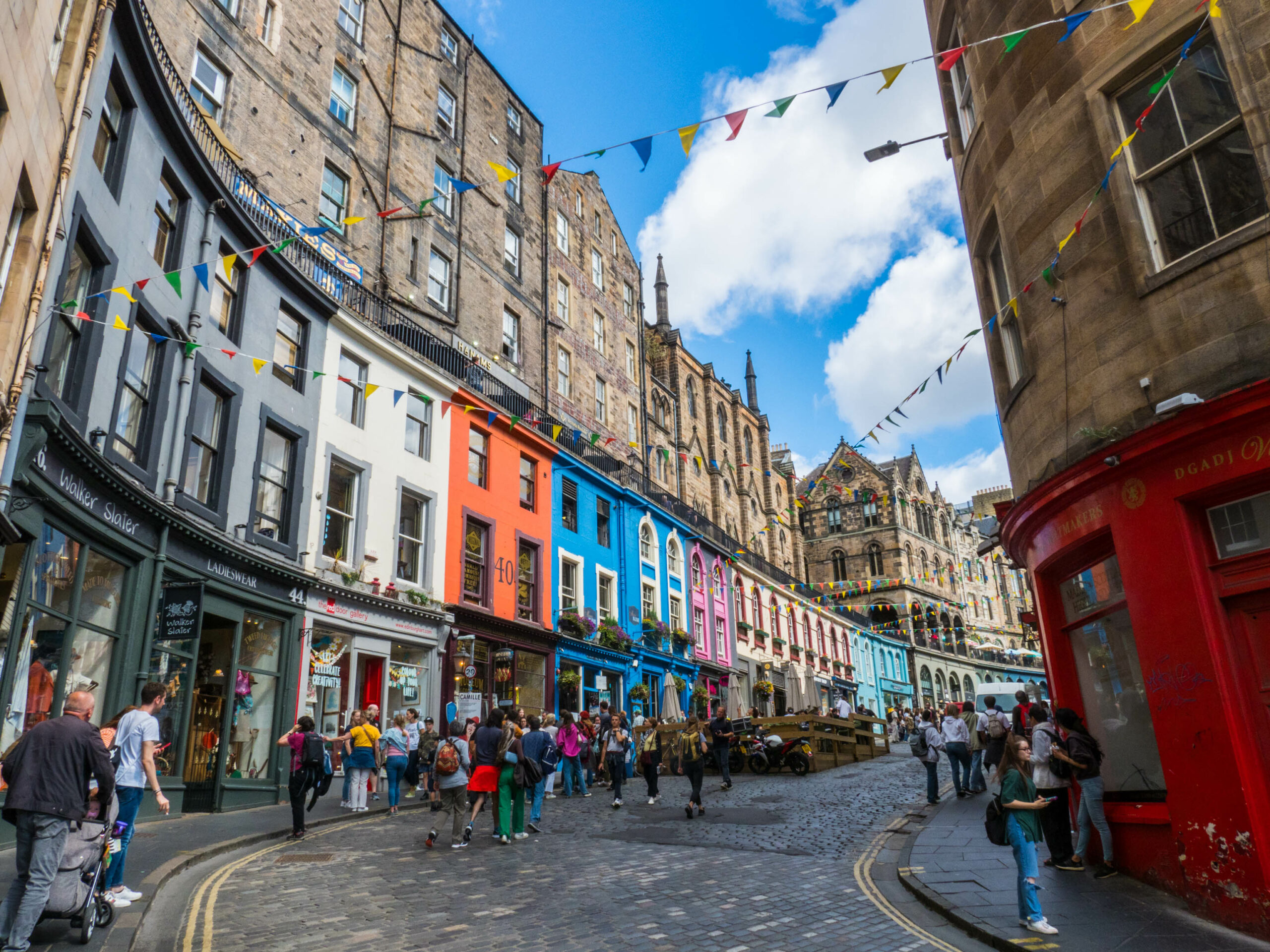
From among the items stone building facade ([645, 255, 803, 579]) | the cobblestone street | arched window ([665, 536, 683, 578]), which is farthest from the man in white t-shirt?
stone building facade ([645, 255, 803, 579])

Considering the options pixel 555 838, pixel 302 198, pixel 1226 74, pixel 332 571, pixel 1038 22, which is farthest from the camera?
pixel 302 198

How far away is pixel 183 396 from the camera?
13820 mm

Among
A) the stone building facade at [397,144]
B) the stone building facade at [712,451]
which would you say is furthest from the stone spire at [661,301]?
the stone building facade at [397,144]

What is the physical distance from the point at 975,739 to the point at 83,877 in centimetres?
1650

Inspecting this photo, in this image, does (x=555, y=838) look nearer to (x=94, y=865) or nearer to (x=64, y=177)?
(x=94, y=865)

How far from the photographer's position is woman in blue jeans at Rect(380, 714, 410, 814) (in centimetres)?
1423

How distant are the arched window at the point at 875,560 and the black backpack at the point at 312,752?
56514mm

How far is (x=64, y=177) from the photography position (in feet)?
32.2


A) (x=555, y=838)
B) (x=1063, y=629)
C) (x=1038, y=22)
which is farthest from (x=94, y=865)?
(x=1038, y=22)

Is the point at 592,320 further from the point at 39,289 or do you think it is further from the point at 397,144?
the point at 39,289

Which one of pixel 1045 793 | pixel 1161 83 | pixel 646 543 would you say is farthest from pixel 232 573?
pixel 646 543

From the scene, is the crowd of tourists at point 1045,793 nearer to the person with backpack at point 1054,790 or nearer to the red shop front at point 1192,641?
the person with backpack at point 1054,790

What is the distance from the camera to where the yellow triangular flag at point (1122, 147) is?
771cm

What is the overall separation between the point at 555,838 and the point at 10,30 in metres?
10.5
